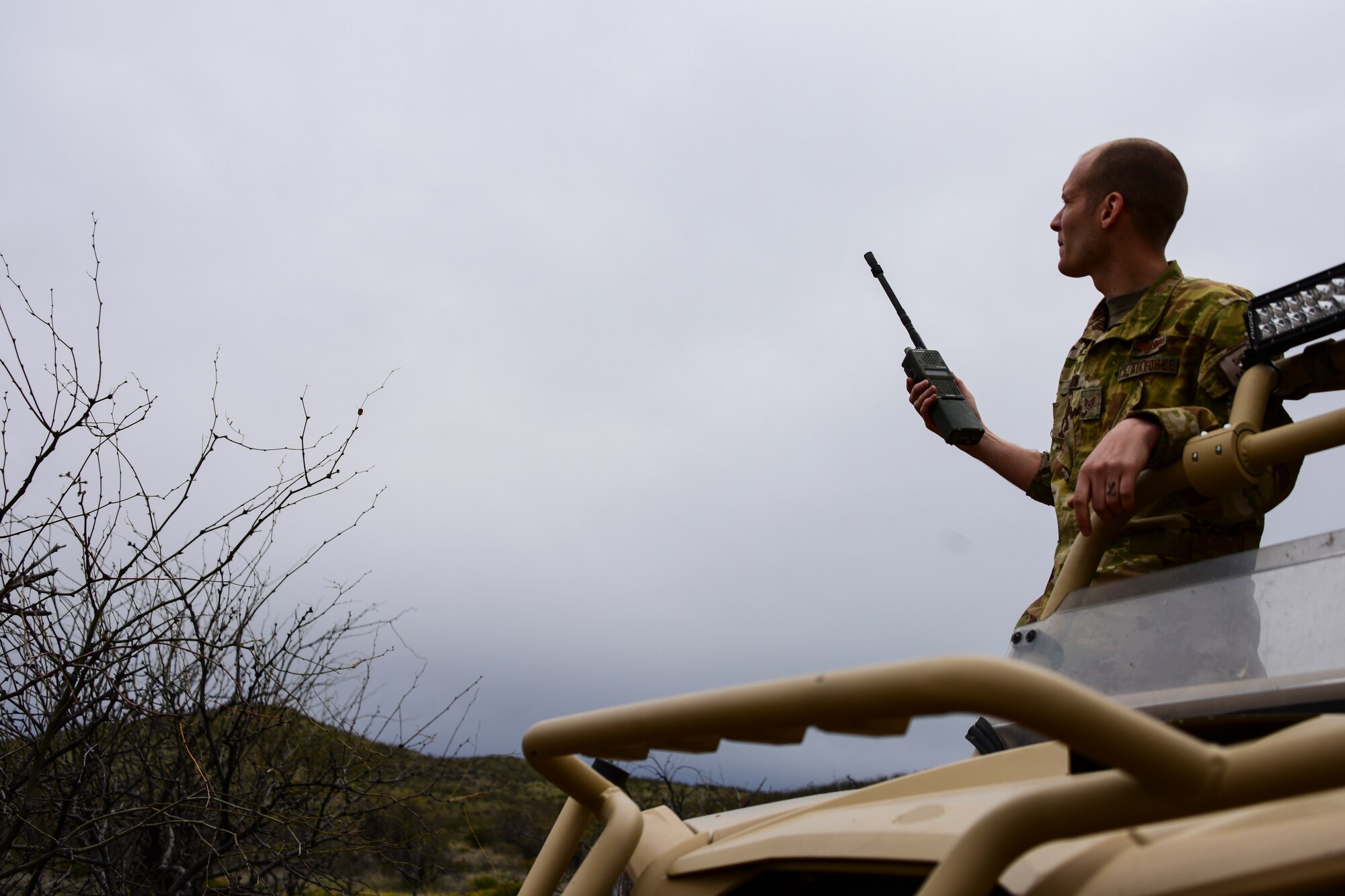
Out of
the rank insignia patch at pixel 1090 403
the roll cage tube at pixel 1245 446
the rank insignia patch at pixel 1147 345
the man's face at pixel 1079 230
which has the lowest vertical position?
the roll cage tube at pixel 1245 446

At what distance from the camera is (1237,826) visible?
102 cm

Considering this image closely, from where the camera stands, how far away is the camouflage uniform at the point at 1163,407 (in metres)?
2.28

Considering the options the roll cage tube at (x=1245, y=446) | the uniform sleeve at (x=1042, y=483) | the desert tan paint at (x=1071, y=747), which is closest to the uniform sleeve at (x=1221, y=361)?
the roll cage tube at (x=1245, y=446)

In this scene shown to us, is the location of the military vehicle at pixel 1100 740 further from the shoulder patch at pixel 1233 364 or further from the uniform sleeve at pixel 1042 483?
the uniform sleeve at pixel 1042 483

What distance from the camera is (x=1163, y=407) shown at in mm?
2547

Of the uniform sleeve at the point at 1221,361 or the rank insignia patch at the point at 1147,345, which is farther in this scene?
the rank insignia patch at the point at 1147,345

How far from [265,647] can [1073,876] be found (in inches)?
188

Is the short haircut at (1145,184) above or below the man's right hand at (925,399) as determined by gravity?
above

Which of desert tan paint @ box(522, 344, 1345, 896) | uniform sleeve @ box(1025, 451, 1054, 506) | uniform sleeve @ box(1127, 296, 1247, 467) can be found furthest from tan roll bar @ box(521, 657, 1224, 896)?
uniform sleeve @ box(1025, 451, 1054, 506)

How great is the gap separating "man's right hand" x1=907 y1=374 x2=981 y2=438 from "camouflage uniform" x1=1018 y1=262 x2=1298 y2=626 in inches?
12.0

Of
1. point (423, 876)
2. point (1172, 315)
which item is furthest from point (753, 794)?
Answer: point (1172, 315)

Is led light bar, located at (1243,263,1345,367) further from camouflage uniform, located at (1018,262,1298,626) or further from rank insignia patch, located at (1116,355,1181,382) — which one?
rank insignia patch, located at (1116,355,1181,382)

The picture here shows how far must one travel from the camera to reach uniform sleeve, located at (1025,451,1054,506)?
311 centimetres

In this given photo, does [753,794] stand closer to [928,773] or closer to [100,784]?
[100,784]
